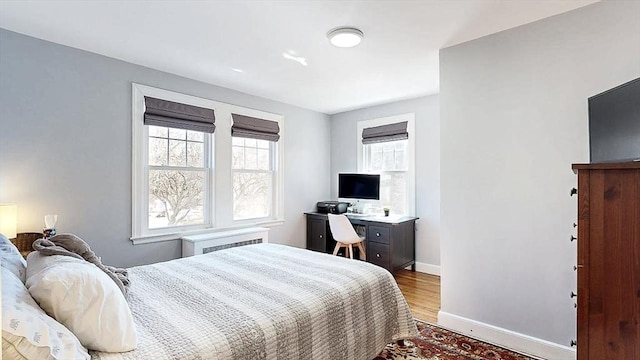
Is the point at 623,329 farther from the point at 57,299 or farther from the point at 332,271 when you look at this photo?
the point at 57,299

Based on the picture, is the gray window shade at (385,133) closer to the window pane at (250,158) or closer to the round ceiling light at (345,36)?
the window pane at (250,158)

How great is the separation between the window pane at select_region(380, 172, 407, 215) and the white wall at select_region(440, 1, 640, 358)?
173 centimetres

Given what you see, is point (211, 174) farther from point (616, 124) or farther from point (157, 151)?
point (616, 124)

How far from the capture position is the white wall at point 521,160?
2.04m

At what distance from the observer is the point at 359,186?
15.2ft

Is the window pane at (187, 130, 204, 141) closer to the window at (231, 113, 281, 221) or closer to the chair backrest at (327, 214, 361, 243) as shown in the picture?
the window at (231, 113, 281, 221)

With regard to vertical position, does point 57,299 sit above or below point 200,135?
below

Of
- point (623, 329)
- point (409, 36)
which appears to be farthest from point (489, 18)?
point (623, 329)

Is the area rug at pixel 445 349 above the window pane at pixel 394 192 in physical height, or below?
below

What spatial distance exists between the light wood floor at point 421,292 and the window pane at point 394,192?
35.1 inches

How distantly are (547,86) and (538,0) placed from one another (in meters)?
0.57

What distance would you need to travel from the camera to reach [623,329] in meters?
1.04

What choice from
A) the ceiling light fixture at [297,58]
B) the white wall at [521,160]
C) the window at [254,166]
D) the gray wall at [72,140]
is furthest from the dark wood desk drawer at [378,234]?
the gray wall at [72,140]

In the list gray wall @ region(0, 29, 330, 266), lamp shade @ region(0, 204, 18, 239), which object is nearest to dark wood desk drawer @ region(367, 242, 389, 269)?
gray wall @ region(0, 29, 330, 266)
